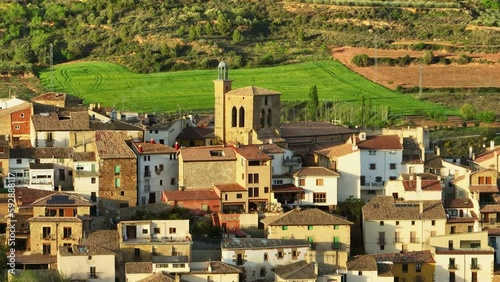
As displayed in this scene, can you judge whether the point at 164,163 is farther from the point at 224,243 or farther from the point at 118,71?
the point at 118,71

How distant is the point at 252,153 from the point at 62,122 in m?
8.96

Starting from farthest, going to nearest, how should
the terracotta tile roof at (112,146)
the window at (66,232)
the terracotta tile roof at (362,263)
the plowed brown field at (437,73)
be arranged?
the plowed brown field at (437,73)
the terracotta tile roof at (112,146)
the window at (66,232)
the terracotta tile roof at (362,263)

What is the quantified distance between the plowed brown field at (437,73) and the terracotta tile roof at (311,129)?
2757 centimetres

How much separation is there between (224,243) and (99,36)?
5361 cm

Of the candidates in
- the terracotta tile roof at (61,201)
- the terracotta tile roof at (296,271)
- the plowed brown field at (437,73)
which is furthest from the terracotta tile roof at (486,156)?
the plowed brown field at (437,73)

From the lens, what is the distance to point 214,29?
121 meters

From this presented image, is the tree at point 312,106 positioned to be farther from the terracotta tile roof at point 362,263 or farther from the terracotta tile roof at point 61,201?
the terracotta tile roof at point 362,263

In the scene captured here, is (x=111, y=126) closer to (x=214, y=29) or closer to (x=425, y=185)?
(x=425, y=185)

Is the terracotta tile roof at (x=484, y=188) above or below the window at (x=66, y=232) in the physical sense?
A: above

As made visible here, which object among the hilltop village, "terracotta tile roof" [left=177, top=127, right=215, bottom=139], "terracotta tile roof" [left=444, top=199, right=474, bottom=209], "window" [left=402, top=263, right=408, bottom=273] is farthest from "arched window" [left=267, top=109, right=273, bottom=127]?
"window" [left=402, top=263, right=408, bottom=273]

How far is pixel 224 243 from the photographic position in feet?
226

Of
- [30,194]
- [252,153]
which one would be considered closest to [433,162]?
[252,153]

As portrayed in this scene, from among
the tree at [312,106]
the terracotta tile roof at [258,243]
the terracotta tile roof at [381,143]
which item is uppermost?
the tree at [312,106]

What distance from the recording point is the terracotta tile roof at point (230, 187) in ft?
239
